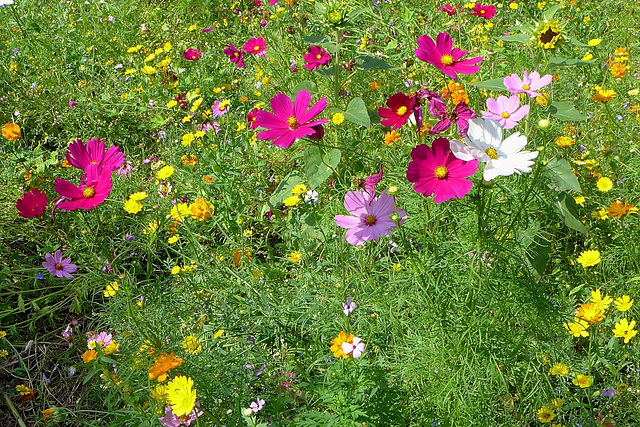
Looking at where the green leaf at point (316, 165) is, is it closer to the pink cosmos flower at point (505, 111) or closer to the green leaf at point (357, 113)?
the green leaf at point (357, 113)

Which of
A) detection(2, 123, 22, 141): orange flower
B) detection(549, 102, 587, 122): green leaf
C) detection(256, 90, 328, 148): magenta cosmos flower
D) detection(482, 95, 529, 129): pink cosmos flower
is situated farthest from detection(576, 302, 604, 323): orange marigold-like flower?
detection(2, 123, 22, 141): orange flower

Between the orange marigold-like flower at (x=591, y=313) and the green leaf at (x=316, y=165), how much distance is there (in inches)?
29.3

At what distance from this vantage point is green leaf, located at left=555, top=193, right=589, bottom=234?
1467 millimetres

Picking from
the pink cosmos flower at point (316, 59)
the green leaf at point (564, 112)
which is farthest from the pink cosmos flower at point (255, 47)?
the green leaf at point (564, 112)

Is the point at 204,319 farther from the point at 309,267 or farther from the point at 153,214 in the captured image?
the point at 153,214

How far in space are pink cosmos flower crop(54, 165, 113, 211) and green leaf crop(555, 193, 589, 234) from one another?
119 centimetres

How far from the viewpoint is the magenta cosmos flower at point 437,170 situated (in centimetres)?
99

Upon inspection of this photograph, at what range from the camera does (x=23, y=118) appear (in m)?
2.90

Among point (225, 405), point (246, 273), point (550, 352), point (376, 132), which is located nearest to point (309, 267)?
point (246, 273)

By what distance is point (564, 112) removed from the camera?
128 cm

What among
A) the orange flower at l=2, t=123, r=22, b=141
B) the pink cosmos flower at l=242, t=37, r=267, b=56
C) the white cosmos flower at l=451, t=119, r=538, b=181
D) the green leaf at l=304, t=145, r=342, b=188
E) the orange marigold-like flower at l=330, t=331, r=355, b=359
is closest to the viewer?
the white cosmos flower at l=451, t=119, r=538, b=181

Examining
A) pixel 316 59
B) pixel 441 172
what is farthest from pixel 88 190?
pixel 316 59

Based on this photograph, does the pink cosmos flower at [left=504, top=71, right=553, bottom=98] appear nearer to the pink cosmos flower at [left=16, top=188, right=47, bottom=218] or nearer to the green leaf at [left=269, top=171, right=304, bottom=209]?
the green leaf at [left=269, top=171, right=304, bottom=209]

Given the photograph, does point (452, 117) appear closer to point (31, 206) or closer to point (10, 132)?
point (31, 206)
